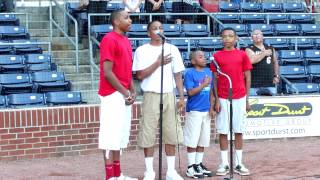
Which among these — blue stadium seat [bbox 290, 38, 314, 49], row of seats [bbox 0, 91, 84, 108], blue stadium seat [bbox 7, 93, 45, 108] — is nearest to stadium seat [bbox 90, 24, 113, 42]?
row of seats [bbox 0, 91, 84, 108]

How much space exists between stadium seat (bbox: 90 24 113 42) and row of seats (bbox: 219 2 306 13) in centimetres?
448

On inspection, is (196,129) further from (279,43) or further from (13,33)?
(279,43)

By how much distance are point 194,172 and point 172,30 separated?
274 inches

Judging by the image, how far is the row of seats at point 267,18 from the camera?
16844 millimetres

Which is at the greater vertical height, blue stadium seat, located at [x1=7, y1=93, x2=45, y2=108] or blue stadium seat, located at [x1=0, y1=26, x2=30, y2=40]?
blue stadium seat, located at [x1=0, y1=26, x2=30, y2=40]

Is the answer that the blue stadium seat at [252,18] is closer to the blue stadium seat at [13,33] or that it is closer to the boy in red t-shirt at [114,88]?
the blue stadium seat at [13,33]

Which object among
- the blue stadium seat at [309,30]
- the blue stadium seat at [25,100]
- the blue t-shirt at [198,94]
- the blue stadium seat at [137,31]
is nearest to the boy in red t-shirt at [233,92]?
the blue t-shirt at [198,94]

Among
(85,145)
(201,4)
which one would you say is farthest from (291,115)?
Result: (201,4)

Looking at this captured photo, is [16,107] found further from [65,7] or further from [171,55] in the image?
[65,7]

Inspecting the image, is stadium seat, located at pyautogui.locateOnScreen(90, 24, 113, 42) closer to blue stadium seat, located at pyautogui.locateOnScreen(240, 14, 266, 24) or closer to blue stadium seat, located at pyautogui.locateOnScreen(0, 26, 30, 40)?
blue stadium seat, located at pyautogui.locateOnScreen(0, 26, 30, 40)

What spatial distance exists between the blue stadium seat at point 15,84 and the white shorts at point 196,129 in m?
3.84

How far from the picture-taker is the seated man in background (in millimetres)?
10953

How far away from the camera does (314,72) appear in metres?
14.6

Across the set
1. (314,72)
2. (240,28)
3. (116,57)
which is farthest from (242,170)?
(240,28)
